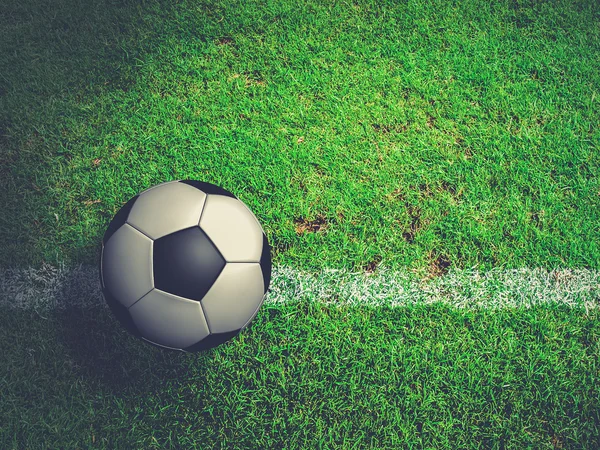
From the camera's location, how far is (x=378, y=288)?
8.04 feet

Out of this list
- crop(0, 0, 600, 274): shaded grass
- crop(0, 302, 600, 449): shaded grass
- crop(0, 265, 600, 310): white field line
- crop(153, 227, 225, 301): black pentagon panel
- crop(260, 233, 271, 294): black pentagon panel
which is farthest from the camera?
crop(0, 0, 600, 274): shaded grass

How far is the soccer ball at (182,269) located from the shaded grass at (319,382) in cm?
55

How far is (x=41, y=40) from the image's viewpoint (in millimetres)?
3027

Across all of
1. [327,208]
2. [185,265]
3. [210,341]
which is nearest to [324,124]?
[327,208]

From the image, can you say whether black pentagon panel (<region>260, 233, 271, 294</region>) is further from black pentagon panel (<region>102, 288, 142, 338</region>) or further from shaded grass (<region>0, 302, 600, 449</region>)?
black pentagon panel (<region>102, 288, 142, 338</region>)

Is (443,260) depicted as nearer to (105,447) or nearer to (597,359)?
(597,359)

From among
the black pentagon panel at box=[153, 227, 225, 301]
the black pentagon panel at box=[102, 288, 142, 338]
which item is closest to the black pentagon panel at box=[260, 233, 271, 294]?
the black pentagon panel at box=[153, 227, 225, 301]

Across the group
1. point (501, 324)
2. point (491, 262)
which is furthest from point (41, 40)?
point (501, 324)

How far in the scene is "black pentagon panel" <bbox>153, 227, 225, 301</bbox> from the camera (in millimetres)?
1734

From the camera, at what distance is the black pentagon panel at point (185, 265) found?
5.69ft

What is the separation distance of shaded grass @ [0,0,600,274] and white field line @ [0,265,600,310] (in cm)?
9

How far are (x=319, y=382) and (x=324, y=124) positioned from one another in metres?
1.77

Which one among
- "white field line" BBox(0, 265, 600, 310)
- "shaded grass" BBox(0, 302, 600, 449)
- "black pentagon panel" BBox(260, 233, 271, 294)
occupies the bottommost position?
"shaded grass" BBox(0, 302, 600, 449)

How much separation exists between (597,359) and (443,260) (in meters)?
1.09
